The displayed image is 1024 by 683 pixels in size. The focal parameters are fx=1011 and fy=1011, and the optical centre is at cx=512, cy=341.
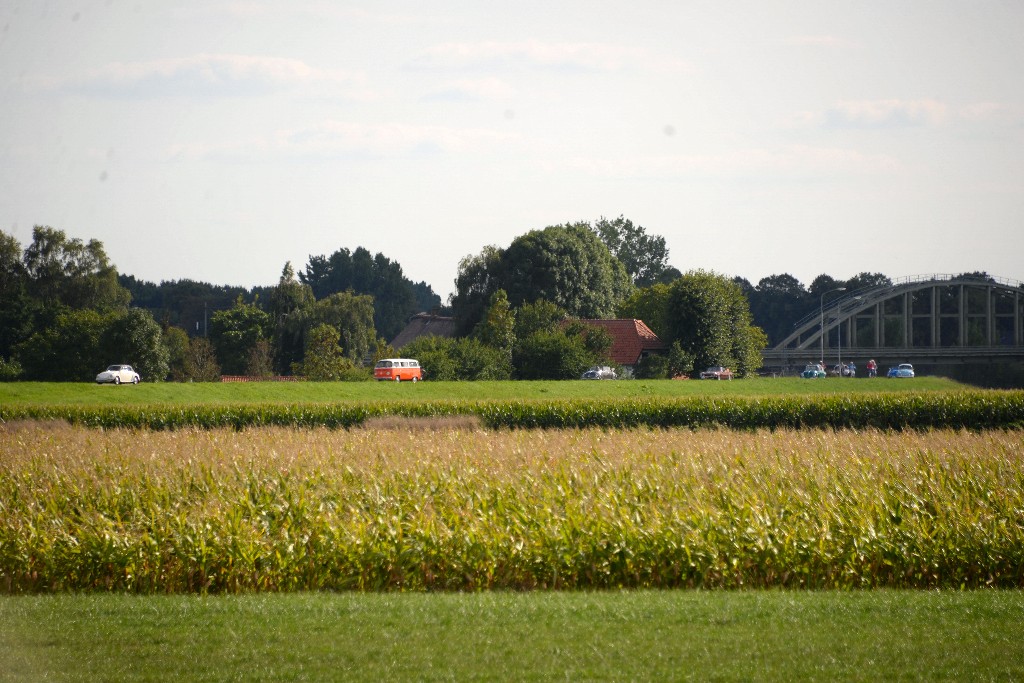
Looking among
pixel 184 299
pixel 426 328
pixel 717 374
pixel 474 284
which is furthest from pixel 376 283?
pixel 717 374

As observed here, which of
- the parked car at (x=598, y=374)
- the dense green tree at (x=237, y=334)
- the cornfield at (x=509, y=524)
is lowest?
the cornfield at (x=509, y=524)

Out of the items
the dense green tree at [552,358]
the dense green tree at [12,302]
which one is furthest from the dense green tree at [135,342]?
the dense green tree at [552,358]

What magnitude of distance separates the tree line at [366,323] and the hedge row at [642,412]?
28114mm

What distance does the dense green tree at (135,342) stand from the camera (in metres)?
69.7

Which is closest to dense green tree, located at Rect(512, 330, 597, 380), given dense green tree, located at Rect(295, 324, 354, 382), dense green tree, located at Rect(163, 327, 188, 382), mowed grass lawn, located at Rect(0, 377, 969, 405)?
mowed grass lawn, located at Rect(0, 377, 969, 405)

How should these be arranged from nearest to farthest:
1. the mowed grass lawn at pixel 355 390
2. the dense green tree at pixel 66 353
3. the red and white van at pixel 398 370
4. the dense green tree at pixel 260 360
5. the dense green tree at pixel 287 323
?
the mowed grass lawn at pixel 355 390 → the red and white van at pixel 398 370 → the dense green tree at pixel 66 353 → the dense green tree at pixel 260 360 → the dense green tree at pixel 287 323

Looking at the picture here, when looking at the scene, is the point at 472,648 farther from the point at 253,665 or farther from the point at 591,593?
the point at 591,593

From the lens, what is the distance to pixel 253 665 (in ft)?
31.6

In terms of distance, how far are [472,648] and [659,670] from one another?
1.90 m

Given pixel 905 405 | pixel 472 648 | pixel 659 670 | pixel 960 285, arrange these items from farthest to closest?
pixel 960 285, pixel 905 405, pixel 472 648, pixel 659 670

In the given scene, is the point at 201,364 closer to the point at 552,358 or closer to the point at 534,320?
the point at 534,320

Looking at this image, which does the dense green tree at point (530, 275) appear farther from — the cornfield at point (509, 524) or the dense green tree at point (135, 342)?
the cornfield at point (509, 524)

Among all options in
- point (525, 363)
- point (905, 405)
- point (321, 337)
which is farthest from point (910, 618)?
point (321, 337)

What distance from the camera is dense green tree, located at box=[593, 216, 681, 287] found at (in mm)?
146375
